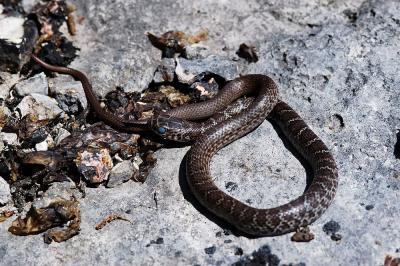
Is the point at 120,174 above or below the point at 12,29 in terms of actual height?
below

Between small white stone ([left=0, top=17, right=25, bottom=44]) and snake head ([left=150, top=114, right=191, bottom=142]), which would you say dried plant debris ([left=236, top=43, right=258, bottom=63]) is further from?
small white stone ([left=0, top=17, right=25, bottom=44])

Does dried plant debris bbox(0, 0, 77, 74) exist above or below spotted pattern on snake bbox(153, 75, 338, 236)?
above

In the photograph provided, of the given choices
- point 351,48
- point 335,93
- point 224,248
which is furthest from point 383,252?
point 351,48

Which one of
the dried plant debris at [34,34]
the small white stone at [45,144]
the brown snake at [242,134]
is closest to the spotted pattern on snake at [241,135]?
the brown snake at [242,134]

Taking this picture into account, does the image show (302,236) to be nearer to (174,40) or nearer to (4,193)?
(4,193)

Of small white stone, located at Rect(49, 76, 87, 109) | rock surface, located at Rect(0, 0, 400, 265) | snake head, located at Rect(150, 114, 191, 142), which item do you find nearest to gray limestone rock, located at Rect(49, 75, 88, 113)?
small white stone, located at Rect(49, 76, 87, 109)

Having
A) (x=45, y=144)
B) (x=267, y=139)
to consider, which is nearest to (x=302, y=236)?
(x=267, y=139)
